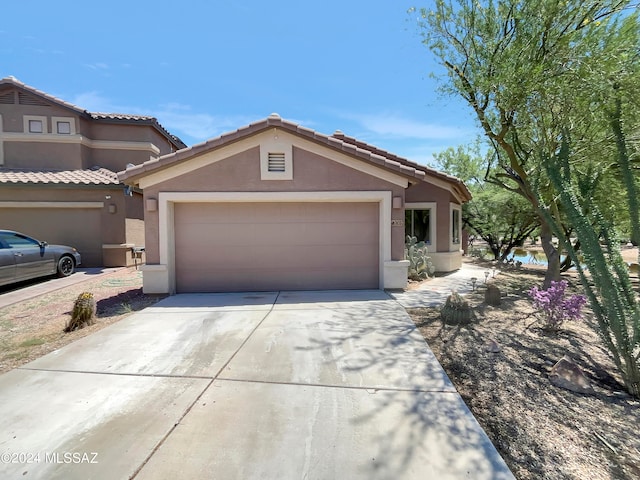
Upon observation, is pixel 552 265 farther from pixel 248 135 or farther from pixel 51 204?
pixel 51 204

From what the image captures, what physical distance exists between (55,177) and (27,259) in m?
4.88

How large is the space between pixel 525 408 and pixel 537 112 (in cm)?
645

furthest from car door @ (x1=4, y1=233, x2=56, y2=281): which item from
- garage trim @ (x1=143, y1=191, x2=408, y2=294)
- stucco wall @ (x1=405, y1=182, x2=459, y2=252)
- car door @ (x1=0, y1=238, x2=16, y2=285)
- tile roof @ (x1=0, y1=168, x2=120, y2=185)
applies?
stucco wall @ (x1=405, y1=182, x2=459, y2=252)

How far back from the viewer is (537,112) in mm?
6961

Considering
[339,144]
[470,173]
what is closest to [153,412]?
[339,144]

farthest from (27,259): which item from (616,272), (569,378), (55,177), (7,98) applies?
(616,272)

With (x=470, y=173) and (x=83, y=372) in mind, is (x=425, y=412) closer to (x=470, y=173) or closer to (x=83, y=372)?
(x=83, y=372)

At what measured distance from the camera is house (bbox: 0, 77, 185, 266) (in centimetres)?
1181

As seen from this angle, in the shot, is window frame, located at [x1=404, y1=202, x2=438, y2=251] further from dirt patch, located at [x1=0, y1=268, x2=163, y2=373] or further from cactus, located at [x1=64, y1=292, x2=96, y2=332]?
cactus, located at [x1=64, y1=292, x2=96, y2=332]

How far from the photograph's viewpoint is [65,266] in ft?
33.9

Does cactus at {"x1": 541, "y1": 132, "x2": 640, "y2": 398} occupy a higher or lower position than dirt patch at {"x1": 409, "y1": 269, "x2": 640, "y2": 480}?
higher

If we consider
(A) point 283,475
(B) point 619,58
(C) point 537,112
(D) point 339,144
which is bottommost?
(A) point 283,475

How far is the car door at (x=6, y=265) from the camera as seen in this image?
26.2 ft

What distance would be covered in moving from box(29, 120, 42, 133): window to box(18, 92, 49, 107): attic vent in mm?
714
